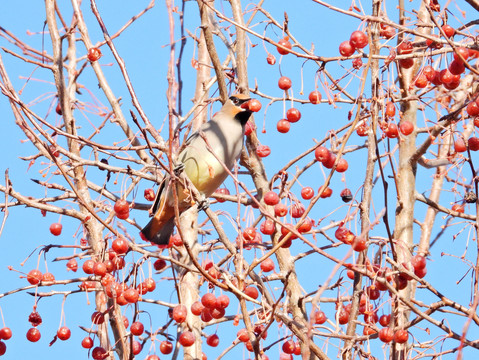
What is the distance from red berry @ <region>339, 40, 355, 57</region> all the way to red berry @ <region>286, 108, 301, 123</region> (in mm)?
662

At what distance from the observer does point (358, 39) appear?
11.5 feet

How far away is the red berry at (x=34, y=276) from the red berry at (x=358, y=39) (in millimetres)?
1990

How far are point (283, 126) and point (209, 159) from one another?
1038mm

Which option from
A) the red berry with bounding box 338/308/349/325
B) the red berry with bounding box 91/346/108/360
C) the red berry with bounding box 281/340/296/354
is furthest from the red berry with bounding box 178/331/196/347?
the red berry with bounding box 338/308/349/325

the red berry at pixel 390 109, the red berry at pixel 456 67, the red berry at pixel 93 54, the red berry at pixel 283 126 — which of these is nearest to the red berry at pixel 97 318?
the red berry at pixel 283 126

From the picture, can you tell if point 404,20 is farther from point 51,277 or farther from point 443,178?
point 51,277

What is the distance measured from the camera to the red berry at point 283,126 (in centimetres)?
420

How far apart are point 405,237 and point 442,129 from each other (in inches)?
24.8

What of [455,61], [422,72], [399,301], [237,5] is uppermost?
[237,5]

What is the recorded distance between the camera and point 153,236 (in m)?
4.66

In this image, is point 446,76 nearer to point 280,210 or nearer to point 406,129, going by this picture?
point 406,129

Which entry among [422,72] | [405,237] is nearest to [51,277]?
[405,237]

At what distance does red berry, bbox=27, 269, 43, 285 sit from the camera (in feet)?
13.5

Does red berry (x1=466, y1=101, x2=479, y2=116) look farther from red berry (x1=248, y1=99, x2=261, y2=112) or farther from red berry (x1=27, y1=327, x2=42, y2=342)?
red berry (x1=27, y1=327, x2=42, y2=342)
